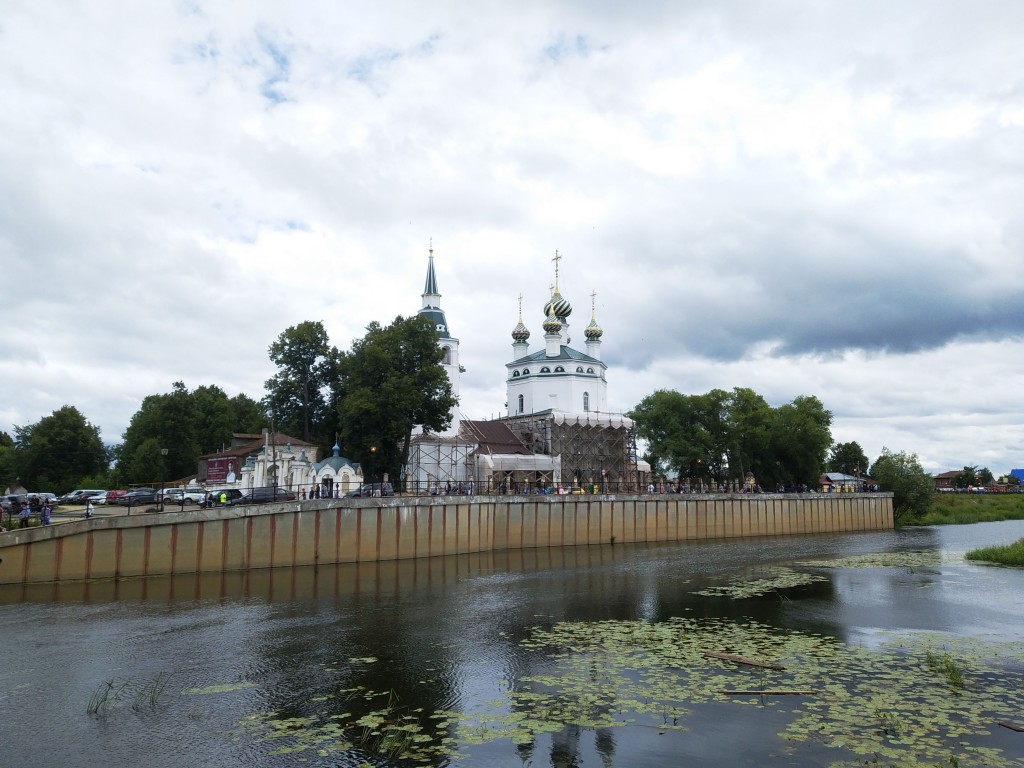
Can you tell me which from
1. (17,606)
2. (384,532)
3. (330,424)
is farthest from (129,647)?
(330,424)

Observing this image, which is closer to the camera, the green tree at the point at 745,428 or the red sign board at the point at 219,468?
the red sign board at the point at 219,468

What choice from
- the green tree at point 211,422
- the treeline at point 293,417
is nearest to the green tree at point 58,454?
the treeline at point 293,417

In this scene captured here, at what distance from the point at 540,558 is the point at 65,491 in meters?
51.9

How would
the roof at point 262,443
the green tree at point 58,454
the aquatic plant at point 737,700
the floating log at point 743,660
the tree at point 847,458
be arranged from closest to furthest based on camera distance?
1. the aquatic plant at point 737,700
2. the floating log at point 743,660
3. the roof at point 262,443
4. the green tree at point 58,454
5. the tree at point 847,458

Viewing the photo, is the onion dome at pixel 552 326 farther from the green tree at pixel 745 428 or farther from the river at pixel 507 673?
the river at pixel 507 673

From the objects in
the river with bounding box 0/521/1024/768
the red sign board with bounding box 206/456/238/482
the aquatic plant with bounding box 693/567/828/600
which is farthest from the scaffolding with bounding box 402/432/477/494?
the aquatic plant with bounding box 693/567/828/600

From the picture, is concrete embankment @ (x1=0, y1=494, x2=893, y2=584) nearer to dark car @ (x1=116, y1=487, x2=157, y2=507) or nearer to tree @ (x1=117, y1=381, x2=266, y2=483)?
dark car @ (x1=116, y1=487, x2=157, y2=507)

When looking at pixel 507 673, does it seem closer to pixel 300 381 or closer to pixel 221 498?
pixel 221 498

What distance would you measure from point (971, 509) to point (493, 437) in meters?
60.4

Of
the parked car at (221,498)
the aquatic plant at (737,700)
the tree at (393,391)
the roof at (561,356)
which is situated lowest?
the aquatic plant at (737,700)

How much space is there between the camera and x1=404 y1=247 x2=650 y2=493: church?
70.1 meters

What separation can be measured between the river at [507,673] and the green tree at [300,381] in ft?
126

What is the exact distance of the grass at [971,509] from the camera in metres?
84.6

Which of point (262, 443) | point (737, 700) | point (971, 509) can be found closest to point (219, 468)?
point (262, 443)
